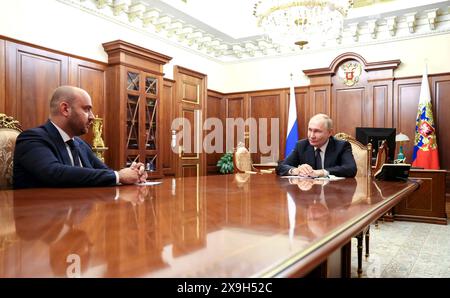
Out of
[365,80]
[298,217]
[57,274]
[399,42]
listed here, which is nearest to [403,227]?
[365,80]

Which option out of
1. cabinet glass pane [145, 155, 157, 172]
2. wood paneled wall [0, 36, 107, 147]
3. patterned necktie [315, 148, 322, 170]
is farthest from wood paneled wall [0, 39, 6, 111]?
patterned necktie [315, 148, 322, 170]

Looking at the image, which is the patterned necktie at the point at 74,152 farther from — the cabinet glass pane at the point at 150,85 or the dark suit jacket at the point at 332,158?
the cabinet glass pane at the point at 150,85

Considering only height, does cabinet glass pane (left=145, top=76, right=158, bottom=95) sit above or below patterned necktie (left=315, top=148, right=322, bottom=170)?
above

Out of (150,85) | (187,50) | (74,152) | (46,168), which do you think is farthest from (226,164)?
(46,168)

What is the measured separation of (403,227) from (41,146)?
15.7 ft

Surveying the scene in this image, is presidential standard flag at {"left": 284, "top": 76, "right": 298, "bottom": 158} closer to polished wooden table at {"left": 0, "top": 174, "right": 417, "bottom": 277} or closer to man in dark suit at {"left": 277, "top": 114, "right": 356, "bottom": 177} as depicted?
man in dark suit at {"left": 277, "top": 114, "right": 356, "bottom": 177}

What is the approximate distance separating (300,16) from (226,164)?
383 cm

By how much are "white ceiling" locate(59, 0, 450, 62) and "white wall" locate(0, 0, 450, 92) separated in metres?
→ 0.14

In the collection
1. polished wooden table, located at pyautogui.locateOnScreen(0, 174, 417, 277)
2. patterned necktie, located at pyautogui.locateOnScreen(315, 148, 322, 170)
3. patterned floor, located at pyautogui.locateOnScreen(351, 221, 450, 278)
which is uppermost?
patterned necktie, located at pyautogui.locateOnScreen(315, 148, 322, 170)

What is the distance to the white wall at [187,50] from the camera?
165 inches

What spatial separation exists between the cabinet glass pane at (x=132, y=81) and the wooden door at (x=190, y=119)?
56.3 inches

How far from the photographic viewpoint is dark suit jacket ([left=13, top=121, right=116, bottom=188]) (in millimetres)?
1867

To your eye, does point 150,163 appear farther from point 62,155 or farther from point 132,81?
point 62,155

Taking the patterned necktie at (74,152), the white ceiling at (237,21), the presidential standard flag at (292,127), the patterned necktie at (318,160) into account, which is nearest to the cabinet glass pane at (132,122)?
the white ceiling at (237,21)
